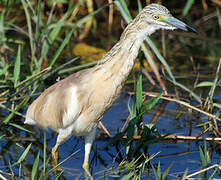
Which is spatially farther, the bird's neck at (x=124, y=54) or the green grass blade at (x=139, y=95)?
the green grass blade at (x=139, y=95)

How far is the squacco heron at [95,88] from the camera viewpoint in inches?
118

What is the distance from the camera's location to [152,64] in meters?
4.18

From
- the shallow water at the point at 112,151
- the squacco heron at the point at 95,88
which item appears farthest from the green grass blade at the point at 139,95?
the shallow water at the point at 112,151

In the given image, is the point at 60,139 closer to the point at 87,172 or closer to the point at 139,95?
the point at 87,172

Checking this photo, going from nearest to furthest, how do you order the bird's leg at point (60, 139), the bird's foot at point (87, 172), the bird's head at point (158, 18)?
the bird's head at point (158, 18), the bird's foot at point (87, 172), the bird's leg at point (60, 139)

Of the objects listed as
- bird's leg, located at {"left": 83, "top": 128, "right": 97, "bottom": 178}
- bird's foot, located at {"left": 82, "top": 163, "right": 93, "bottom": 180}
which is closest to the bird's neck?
bird's leg, located at {"left": 83, "top": 128, "right": 97, "bottom": 178}

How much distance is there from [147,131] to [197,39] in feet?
10.7

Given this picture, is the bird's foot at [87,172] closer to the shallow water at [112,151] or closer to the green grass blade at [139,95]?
the shallow water at [112,151]

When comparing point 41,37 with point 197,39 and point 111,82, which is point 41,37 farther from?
point 197,39

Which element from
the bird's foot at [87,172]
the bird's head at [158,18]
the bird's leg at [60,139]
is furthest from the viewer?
the bird's leg at [60,139]

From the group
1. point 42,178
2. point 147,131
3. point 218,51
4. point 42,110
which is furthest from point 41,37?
point 218,51

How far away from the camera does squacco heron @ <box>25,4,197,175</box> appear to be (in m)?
2.99

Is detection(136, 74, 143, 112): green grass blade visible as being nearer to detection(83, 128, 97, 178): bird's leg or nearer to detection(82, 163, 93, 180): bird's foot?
detection(83, 128, 97, 178): bird's leg

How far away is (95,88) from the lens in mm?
3158
